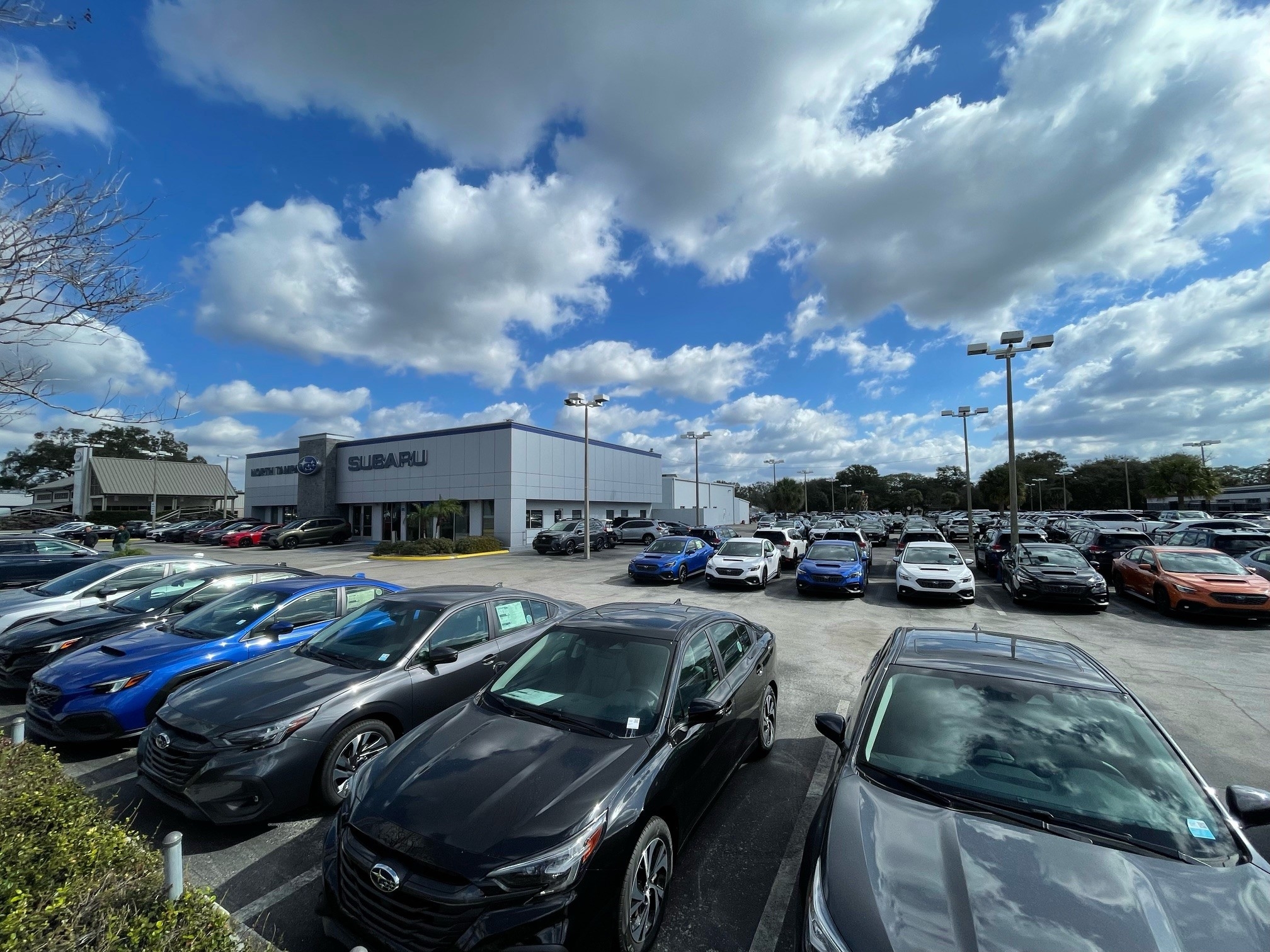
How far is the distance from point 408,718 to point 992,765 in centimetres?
400

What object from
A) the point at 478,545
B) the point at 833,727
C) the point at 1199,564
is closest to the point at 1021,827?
the point at 833,727

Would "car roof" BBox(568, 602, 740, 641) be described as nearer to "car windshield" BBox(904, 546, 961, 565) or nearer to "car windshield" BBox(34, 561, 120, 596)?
"car windshield" BBox(34, 561, 120, 596)

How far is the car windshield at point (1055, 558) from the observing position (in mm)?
12805

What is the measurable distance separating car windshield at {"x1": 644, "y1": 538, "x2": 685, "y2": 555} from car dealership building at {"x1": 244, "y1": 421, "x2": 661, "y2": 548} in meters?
16.0

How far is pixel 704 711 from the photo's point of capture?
10.7 feet

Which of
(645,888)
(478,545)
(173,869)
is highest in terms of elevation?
(173,869)

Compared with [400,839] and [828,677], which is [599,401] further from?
[400,839]

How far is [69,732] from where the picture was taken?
4.77 metres

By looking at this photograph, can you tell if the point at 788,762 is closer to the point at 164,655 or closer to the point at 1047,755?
the point at 1047,755

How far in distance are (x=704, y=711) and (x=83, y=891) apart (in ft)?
9.42

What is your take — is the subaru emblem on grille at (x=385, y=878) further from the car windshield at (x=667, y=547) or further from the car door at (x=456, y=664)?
the car windshield at (x=667, y=547)

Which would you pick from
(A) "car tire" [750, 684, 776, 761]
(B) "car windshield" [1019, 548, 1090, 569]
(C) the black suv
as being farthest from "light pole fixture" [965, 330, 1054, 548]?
(C) the black suv

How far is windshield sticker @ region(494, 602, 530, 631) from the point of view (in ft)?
18.3

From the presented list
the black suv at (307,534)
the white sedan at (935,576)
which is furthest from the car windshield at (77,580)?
the black suv at (307,534)
